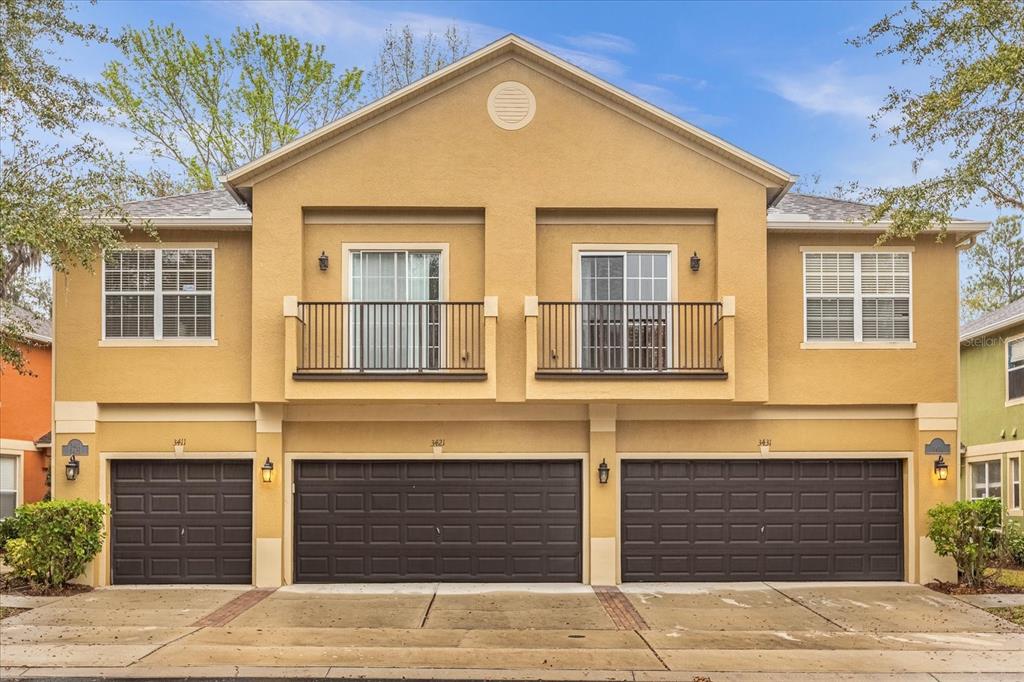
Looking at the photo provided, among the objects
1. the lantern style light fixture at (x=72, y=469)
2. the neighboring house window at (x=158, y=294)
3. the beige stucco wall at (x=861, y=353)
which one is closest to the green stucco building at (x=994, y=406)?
the beige stucco wall at (x=861, y=353)

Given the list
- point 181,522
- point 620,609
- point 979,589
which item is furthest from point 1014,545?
point 181,522

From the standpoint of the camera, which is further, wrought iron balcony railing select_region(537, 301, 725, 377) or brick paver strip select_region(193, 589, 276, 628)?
wrought iron balcony railing select_region(537, 301, 725, 377)

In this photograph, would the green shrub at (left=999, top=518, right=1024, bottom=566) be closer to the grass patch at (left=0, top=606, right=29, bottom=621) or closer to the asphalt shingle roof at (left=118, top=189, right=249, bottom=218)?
the asphalt shingle roof at (left=118, top=189, right=249, bottom=218)

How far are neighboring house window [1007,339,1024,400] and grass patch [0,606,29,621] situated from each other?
1967 centimetres

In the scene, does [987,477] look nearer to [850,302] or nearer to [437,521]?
[850,302]

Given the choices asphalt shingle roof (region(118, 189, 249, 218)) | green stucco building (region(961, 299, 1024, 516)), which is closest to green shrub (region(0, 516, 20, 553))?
asphalt shingle roof (region(118, 189, 249, 218))

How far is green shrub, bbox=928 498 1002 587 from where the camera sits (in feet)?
51.4

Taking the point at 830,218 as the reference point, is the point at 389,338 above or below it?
below

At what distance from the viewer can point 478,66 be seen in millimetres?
16344

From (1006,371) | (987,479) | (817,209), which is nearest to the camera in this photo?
(817,209)

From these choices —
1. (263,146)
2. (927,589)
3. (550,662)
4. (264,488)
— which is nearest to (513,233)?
(264,488)

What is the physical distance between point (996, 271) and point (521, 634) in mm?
34138

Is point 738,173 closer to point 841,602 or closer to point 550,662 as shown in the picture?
point 841,602

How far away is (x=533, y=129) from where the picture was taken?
1631 cm
